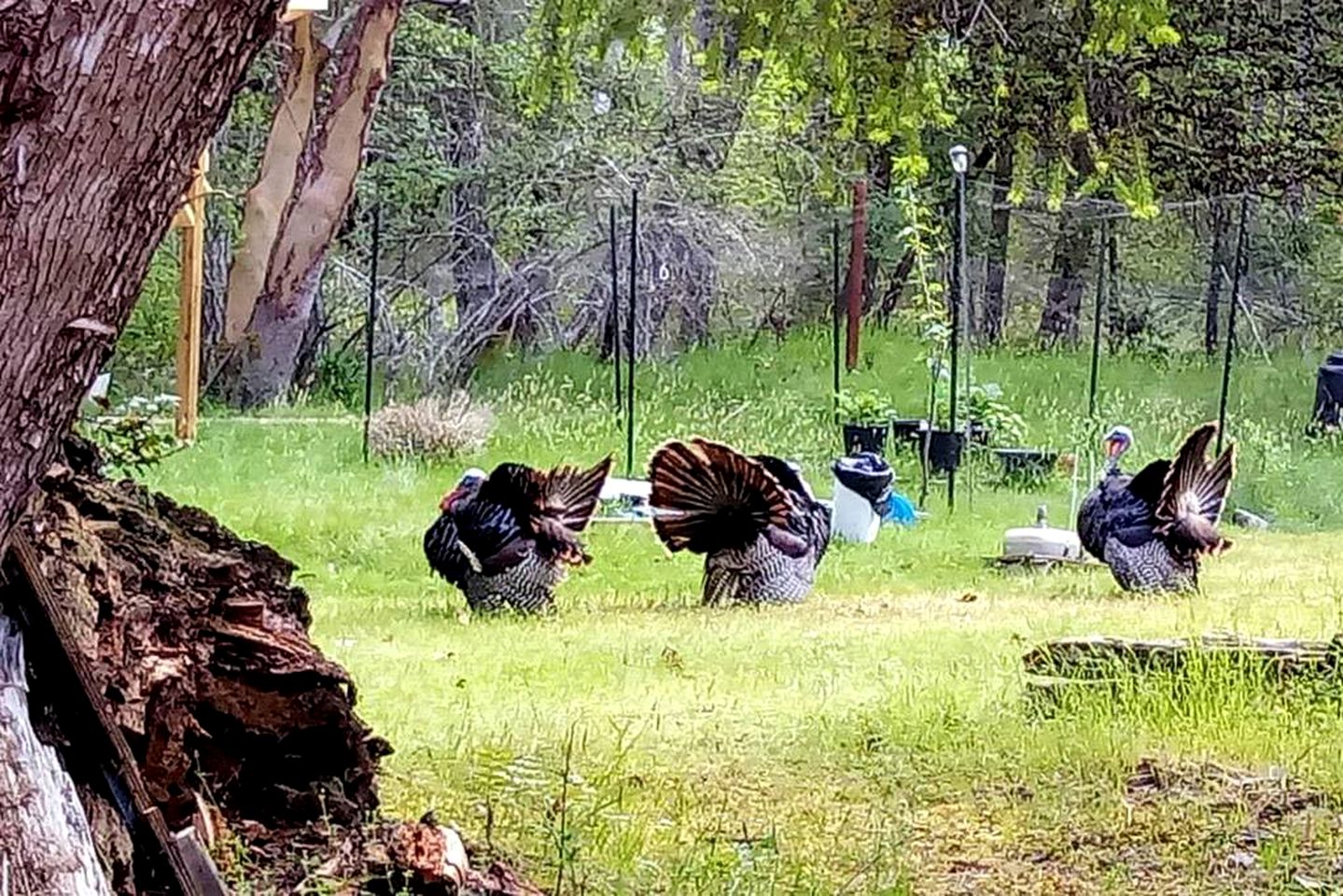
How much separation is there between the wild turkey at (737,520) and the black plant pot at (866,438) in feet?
12.1

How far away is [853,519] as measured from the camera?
8.26 m

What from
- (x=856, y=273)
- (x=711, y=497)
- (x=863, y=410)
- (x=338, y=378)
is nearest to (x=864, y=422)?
(x=863, y=410)

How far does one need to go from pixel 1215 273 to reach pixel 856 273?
2201mm

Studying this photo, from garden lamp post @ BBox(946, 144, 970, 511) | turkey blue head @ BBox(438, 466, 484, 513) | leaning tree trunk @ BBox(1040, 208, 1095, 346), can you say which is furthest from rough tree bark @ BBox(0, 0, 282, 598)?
leaning tree trunk @ BBox(1040, 208, 1095, 346)

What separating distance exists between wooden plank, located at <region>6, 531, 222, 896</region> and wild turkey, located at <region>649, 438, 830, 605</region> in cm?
429

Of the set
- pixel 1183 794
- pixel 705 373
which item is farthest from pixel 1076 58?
pixel 705 373

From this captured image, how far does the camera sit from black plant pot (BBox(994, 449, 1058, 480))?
10062 mm

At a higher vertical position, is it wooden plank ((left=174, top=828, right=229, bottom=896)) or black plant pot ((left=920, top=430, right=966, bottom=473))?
wooden plank ((left=174, top=828, right=229, bottom=896))

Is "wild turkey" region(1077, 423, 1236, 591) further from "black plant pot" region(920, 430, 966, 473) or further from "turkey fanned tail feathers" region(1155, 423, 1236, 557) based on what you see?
"black plant pot" region(920, 430, 966, 473)

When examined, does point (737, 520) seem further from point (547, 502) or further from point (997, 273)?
point (997, 273)

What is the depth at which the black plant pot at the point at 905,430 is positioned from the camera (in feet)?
33.8

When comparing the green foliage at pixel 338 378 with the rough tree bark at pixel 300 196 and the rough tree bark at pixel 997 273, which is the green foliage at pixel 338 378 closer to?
the rough tree bark at pixel 300 196

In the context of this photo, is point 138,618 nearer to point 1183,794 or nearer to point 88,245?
point 88,245

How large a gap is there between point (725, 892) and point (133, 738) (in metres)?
0.85
